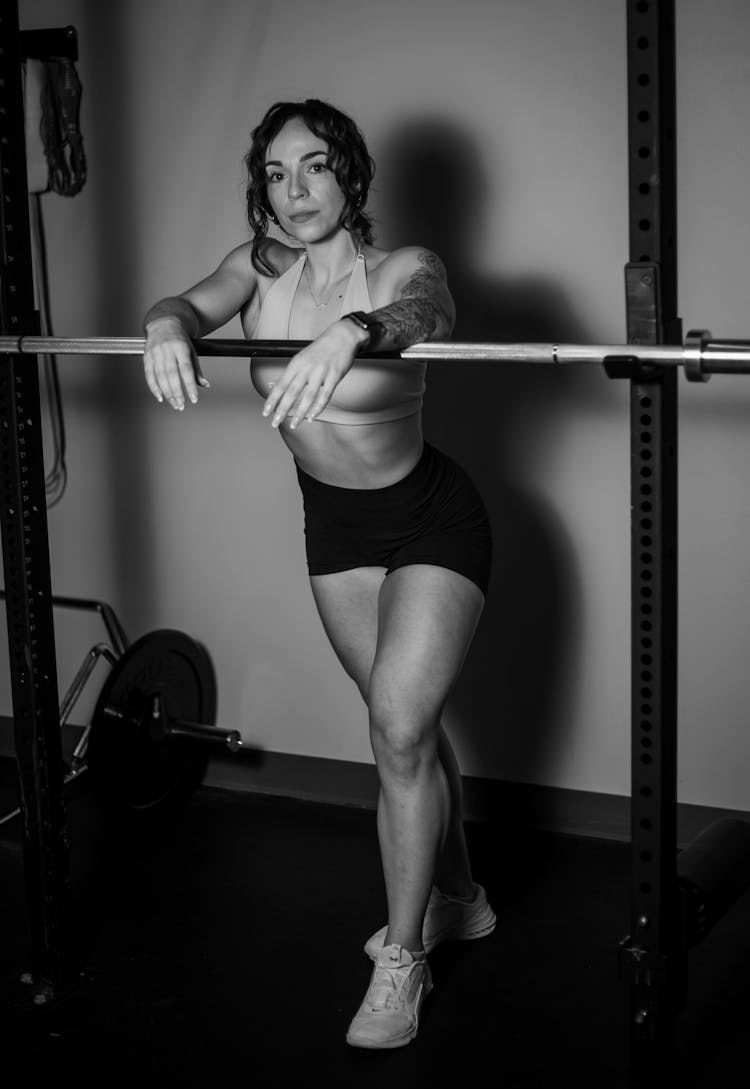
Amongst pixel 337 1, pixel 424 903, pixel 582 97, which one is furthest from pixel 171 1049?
pixel 337 1

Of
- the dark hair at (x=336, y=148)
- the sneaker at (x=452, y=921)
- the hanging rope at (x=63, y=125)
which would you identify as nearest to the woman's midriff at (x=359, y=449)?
the dark hair at (x=336, y=148)

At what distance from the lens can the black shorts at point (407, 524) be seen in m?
2.44

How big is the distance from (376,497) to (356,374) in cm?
26

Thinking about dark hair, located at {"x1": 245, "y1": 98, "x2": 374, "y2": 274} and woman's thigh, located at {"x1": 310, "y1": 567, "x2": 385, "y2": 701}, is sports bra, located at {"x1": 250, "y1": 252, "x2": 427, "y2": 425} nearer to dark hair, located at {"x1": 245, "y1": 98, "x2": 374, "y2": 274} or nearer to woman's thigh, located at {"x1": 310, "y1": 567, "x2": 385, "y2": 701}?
dark hair, located at {"x1": 245, "y1": 98, "x2": 374, "y2": 274}

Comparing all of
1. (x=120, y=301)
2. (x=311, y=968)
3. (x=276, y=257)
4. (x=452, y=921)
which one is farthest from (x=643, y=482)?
(x=120, y=301)

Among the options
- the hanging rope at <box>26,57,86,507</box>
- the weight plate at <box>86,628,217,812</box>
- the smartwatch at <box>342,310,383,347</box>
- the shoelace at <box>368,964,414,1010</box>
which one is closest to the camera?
the smartwatch at <box>342,310,383,347</box>

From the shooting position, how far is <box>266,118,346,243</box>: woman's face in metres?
2.37

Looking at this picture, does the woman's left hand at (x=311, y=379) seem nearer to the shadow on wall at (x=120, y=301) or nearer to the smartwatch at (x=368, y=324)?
the smartwatch at (x=368, y=324)

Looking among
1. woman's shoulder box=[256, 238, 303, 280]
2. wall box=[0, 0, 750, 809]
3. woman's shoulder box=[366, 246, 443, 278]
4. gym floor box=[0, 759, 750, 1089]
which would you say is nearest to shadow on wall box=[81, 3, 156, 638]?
wall box=[0, 0, 750, 809]

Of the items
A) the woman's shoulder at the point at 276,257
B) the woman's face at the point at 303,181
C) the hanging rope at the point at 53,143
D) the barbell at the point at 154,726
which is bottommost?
the barbell at the point at 154,726

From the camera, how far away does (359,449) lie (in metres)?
2.45

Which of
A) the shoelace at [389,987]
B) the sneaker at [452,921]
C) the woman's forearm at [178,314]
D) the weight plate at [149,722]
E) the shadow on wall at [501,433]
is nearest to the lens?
the woman's forearm at [178,314]

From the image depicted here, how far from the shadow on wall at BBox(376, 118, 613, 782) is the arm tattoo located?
0.79 metres

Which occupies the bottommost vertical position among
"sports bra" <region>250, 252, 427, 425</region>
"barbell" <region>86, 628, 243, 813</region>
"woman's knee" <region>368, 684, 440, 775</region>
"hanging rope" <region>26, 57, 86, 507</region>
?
"barbell" <region>86, 628, 243, 813</region>
